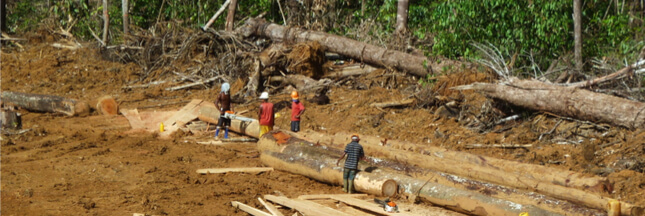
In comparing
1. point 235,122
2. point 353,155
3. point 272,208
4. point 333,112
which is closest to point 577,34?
point 333,112

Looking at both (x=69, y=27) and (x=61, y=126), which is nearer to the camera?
(x=61, y=126)

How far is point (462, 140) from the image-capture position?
13.4 meters

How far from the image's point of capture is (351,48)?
766 inches

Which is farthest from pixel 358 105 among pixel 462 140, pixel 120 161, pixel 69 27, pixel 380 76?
pixel 69 27

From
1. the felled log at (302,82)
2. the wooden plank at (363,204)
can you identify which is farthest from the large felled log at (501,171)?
the felled log at (302,82)

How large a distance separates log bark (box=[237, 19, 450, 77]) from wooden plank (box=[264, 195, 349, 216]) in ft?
28.4

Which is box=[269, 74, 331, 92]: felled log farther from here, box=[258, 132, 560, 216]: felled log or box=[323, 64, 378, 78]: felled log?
box=[258, 132, 560, 216]: felled log

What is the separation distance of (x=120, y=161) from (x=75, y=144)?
6.99ft

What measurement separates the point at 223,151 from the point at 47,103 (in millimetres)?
6667

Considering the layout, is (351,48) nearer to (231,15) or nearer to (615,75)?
(231,15)

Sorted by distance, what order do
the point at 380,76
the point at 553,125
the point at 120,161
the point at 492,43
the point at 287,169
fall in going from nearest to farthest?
the point at 287,169 → the point at 120,161 → the point at 553,125 → the point at 492,43 → the point at 380,76

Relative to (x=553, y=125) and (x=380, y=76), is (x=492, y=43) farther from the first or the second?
(x=553, y=125)

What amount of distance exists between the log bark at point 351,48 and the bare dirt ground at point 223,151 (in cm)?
45

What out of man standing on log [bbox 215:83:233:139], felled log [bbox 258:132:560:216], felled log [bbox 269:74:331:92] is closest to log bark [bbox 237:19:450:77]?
felled log [bbox 269:74:331:92]
